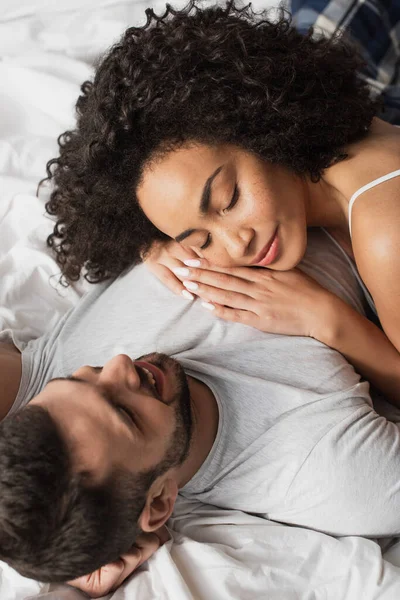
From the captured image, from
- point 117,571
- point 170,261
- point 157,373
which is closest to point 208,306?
point 170,261

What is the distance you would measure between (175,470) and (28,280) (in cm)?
A: 76

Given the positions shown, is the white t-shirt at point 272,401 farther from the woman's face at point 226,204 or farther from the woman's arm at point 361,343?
the woman's face at point 226,204

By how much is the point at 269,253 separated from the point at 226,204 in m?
0.15

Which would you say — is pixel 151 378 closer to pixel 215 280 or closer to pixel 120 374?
pixel 120 374

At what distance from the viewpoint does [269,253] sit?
1.42 m

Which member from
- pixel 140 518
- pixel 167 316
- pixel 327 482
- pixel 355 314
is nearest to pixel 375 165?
pixel 355 314

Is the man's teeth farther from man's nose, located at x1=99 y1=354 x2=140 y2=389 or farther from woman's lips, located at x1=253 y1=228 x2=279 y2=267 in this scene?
woman's lips, located at x1=253 y1=228 x2=279 y2=267

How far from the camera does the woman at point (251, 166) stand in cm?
137

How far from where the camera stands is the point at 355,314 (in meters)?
1.50

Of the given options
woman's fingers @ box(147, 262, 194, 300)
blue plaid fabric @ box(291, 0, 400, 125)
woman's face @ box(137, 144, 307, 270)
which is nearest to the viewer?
woman's face @ box(137, 144, 307, 270)

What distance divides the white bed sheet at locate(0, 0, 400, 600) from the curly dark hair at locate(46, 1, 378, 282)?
0.35m

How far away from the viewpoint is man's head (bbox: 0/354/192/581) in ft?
3.58

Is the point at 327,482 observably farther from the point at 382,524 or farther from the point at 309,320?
the point at 309,320

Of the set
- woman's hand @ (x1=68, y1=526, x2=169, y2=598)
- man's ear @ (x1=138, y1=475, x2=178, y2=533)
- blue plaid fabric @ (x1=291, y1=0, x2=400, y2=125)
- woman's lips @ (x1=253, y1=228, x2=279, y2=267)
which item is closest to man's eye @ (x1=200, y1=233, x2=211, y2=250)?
woman's lips @ (x1=253, y1=228, x2=279, y2=267)
